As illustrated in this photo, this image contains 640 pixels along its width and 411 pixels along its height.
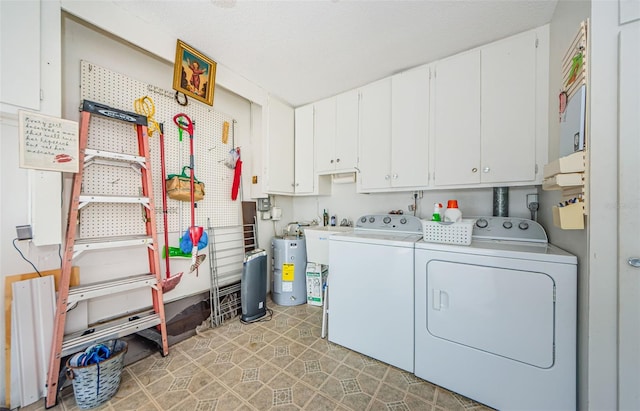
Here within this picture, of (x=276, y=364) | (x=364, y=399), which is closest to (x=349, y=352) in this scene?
(x=364, y=399)

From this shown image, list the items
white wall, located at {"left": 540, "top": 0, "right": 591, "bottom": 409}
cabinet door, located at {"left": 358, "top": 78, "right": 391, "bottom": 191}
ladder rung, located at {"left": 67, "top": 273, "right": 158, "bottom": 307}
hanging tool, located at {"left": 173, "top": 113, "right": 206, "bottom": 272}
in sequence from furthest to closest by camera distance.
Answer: cabinet door, located at {"left": 358, "top": 78, "right": 391, "bottom": 191}, hanging tool, located at {"left": 173, "top": 113, "right": 206, "bottom": 272}, ladder rung, located at {"left": 67, "top": 273, "right": 158, "bottom": 307}, white wall, located at {"left": 540, "top": 0, "right": 591, "bottom": 409}

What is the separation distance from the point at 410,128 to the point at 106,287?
2.70 meters

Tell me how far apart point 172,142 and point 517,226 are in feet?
9.83

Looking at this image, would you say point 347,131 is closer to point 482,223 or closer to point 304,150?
point 304,150

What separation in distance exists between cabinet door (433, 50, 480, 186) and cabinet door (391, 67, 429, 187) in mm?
91

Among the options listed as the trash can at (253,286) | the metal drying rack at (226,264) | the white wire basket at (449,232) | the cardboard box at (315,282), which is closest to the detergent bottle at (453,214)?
the white wire basket at (449,232)

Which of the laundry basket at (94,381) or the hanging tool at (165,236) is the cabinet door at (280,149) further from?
the laundry basket at (94,381)

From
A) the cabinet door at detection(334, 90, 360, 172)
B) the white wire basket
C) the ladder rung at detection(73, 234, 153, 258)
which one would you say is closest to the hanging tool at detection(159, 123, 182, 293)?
the ladder rung at detection(73, 234, 153, 258)

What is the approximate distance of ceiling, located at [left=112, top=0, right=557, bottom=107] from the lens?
147cm

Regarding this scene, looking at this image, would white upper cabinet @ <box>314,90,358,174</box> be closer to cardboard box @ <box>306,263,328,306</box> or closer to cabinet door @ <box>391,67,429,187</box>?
cabinet door @ <box>391,67,429,187</box>

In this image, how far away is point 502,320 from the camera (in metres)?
1.31

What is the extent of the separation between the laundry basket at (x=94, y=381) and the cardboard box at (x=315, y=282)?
1.78 metres

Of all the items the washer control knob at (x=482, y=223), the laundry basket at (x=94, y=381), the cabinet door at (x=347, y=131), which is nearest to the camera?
the laundry basket at (x=94, y=381)

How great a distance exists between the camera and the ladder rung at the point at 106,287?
1.39m
